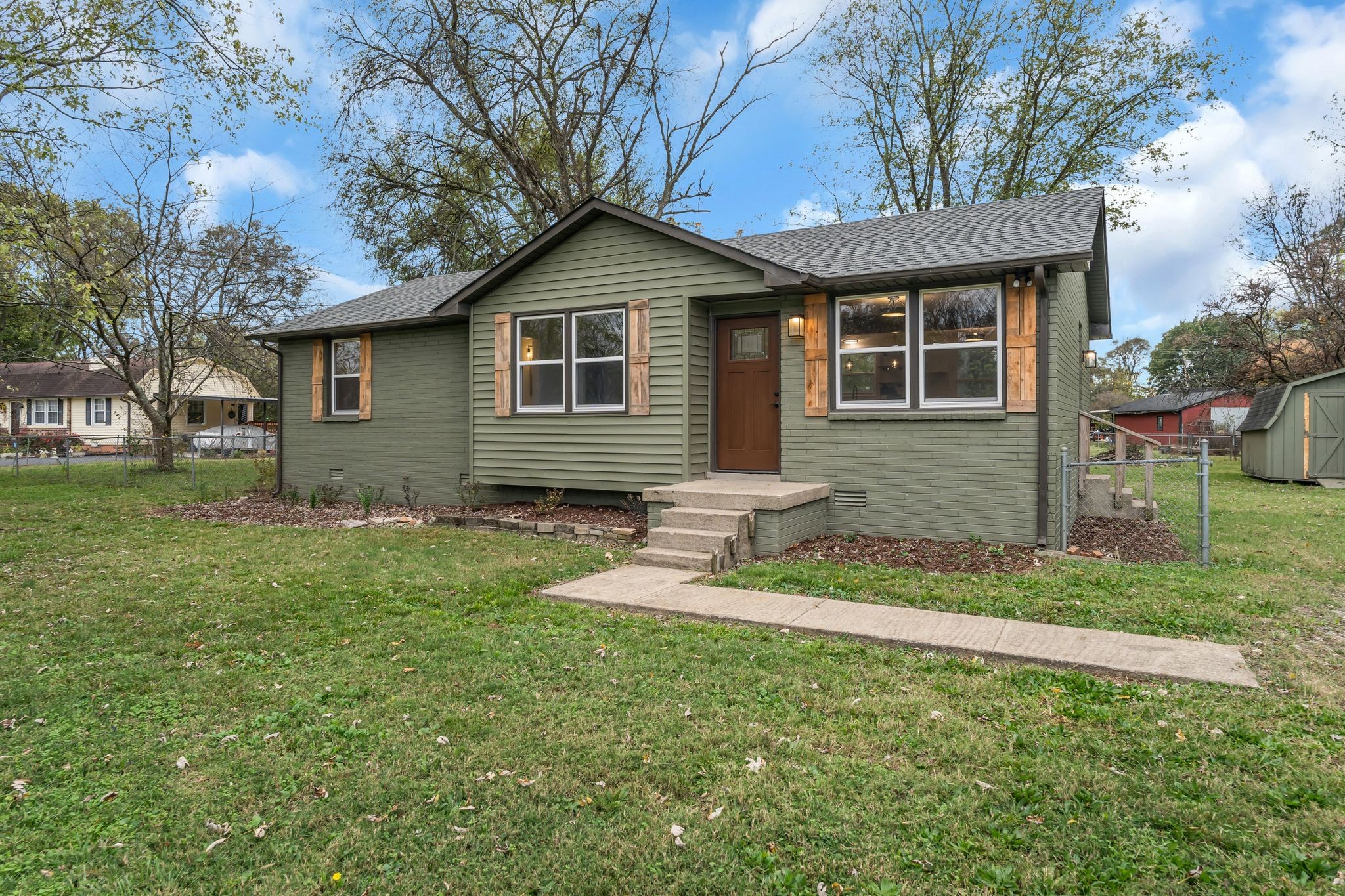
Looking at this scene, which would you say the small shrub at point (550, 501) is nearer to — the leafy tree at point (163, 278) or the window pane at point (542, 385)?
the window pane at point (542, 385)

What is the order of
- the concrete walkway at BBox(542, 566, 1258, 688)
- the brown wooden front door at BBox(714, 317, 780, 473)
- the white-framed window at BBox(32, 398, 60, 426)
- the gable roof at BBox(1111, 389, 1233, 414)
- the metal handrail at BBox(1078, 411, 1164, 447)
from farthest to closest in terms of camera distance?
the gable roof at BBox(1111, 389, 1233, 414) → the white-framed window at BBox(32, 398, 60, 426) → the brown wooden front door at BBox(714, 317, 780, 473) → the metal handrail at BBox(1078, 411, 1164, 447) → the concrete walkway at BBox(542, 566, 1258, 688)

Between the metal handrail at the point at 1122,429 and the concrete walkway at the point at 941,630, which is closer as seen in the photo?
the concrete walkway at the point at 941,630

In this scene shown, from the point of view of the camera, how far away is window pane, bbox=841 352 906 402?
7887mm

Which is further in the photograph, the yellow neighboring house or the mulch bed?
the yellow neighboring house

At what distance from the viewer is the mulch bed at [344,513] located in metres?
9.06

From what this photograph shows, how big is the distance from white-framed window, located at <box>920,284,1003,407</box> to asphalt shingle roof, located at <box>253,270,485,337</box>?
678 cm

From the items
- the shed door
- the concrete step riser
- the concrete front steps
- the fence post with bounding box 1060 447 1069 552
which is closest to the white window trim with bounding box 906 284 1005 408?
the fence post with bounding box 1060 447 1069 552

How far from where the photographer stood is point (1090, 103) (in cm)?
1947

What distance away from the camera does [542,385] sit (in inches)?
384

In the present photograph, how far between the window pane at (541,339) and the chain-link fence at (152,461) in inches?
279

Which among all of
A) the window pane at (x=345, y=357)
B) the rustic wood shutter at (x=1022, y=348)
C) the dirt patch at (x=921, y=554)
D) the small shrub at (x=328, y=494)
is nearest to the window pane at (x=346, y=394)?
the window pane at (x=345, y=357)

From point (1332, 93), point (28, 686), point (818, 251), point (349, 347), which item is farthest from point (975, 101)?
point (28, 686)

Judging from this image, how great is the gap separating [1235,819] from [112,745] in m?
4.37

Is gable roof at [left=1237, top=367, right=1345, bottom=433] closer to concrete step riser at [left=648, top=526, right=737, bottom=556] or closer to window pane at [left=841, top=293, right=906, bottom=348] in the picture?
window pane at [left=841, top=293, right=906, bottom=348]
